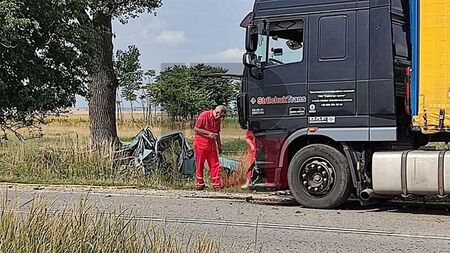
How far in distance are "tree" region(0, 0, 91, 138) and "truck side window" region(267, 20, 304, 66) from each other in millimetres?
4706

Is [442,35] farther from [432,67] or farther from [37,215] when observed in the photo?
[37,215]

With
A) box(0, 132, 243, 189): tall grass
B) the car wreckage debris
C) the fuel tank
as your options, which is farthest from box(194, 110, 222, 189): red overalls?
the fuel tank

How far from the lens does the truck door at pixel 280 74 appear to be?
38.2 ft

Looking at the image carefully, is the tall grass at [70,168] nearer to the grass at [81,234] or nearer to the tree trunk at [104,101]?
the tree trunk at [104,101]

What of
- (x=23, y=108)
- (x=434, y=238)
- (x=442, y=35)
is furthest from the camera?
(x=23, y=108)

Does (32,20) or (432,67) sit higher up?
(32,20)

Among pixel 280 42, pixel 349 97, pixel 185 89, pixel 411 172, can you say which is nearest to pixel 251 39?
pixel 280 42

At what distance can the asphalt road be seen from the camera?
838cm

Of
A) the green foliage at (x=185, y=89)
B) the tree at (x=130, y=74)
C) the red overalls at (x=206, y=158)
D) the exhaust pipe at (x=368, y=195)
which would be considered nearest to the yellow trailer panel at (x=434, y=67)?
the exhaust pipe at (x=368, y=195)

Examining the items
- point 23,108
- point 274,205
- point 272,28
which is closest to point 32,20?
point 23,108

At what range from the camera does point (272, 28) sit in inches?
471

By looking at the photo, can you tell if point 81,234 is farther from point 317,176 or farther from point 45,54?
point 45,54

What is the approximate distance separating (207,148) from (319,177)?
11.4 ft

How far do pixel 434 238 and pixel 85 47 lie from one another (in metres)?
11.2
